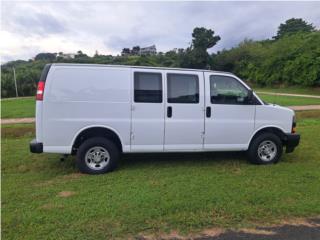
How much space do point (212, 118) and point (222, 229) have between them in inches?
113

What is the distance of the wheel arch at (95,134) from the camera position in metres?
5.85

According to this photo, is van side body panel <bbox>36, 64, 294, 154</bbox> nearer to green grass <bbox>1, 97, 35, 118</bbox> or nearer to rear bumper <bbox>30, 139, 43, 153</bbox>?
rear bumper <bbox>30, 139, 43, 153</bbox>

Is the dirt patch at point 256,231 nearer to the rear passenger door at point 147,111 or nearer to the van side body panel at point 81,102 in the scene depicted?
the rear passenger door at point 147,111

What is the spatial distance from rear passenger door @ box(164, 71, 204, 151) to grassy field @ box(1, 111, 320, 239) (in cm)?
57

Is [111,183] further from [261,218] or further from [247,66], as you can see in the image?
[247,66]

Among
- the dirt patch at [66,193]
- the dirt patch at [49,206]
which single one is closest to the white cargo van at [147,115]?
the dirt patch at [66,193]

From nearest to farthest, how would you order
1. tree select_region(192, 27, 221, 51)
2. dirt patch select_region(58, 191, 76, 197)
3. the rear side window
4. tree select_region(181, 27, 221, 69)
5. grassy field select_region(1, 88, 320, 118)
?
1. dirt patch select_region(58, 191, 76, 197)
2. the rear side window
3. grassy field select_region(1, 88, 320, 118)
4. tree select_region(181, 27, 221, 69)
5. tree select_region(192, 27, 221, 51)

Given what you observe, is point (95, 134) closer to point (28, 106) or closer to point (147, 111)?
point (147, 111)

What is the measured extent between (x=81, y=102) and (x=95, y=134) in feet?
2.20

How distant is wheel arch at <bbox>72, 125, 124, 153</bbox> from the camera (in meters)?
5.85

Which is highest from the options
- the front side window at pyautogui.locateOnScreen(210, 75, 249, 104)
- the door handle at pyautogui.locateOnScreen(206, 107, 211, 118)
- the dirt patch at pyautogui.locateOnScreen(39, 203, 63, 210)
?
the front side window at pyautogui.locateOnScreen(210, 75, 249, 104)

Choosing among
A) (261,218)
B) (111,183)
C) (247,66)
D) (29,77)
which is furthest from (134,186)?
(247,66)

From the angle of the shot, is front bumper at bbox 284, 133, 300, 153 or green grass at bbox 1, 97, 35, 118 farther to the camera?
green grass at bbox 1, 97, 35, 118

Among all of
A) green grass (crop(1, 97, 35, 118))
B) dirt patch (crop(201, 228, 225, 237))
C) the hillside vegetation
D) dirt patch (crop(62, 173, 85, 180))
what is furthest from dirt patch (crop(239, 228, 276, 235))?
the hillside vegetation
